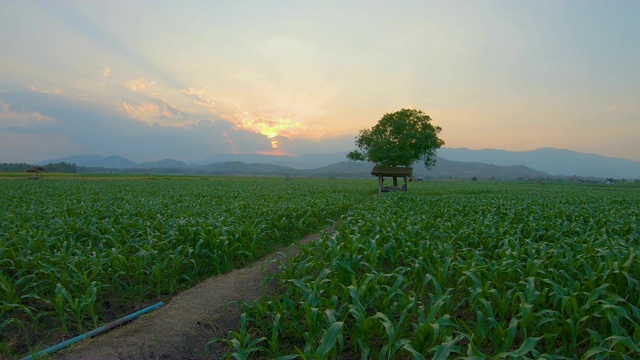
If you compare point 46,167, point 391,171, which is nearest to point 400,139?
point 391,171

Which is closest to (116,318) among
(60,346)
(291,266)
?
(60,346)

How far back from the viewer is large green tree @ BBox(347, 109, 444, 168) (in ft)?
105

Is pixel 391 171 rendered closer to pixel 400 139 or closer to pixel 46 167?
pixel 400 139

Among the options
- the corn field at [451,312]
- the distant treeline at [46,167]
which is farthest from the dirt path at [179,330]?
the distant treeline at [46,167]

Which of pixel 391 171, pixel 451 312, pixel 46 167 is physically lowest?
pixel 451 312

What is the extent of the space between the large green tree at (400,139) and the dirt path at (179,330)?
2734 cm

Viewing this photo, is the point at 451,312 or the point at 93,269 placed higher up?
the point at 93,269

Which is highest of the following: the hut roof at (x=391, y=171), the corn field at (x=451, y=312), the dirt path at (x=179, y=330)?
the hut roof at (x=391, y=171)

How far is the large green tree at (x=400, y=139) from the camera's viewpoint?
31938mm

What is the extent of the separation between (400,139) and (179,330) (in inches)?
1184

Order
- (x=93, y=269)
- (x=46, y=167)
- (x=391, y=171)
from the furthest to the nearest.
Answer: (x=46, y=167), (x=391, y=171), (x=93, y=269)

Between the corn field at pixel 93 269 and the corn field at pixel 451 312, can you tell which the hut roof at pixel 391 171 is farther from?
the corn field at pixel 451 312

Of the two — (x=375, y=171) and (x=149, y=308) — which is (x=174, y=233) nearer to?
(x=149, y=308)

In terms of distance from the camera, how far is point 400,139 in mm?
32312
